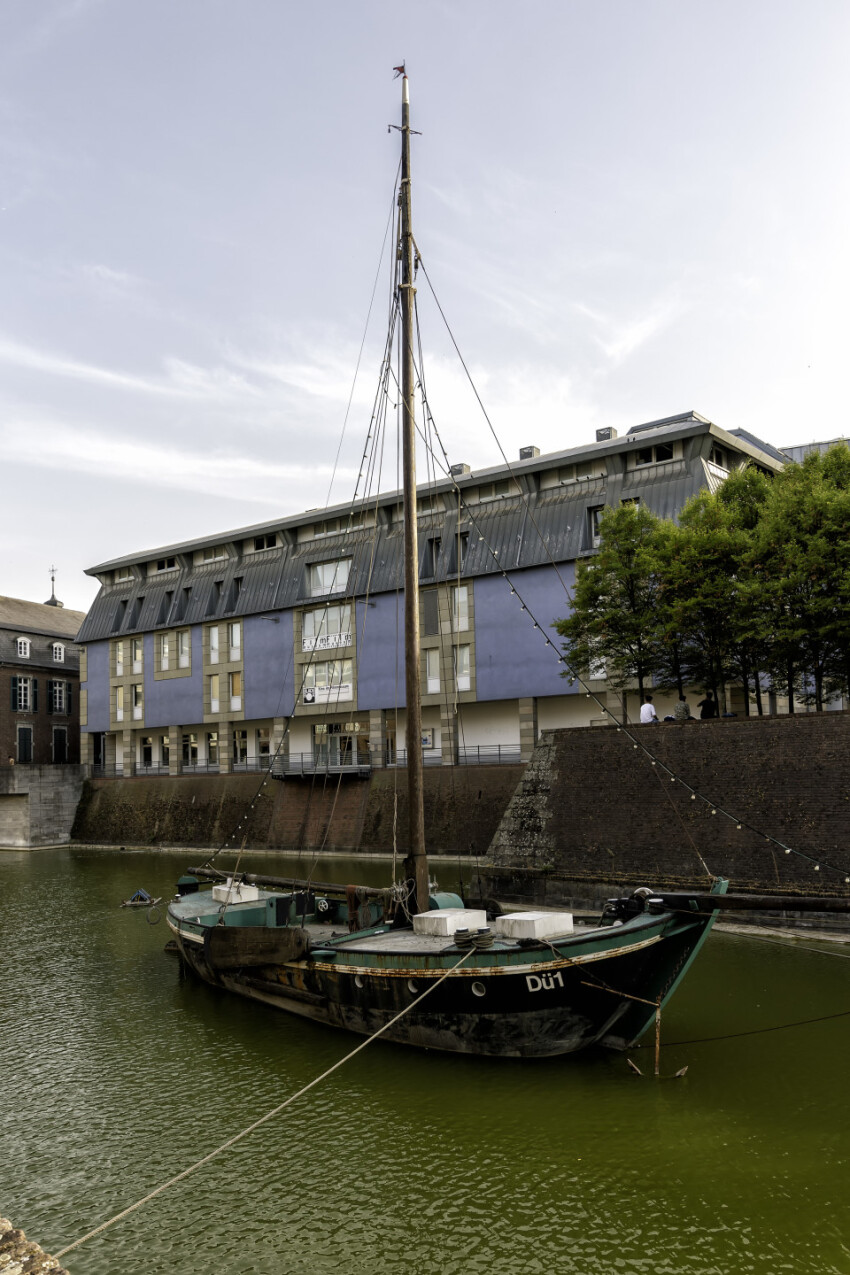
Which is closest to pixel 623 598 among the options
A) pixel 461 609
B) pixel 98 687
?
pixel 461 609

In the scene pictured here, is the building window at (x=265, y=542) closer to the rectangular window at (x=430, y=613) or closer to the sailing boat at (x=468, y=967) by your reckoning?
the rectangular window at (x=430, y=613)

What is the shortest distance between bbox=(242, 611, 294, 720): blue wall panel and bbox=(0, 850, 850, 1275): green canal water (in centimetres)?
3498

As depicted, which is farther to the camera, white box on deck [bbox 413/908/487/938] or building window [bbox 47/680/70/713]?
building window [bbox 47/680/70/713]

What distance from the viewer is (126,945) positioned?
24672 millimetres

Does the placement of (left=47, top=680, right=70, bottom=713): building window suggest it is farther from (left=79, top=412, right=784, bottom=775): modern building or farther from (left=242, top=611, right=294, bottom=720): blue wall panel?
(left=242, top=611, right=294, bottom=720): blue wall panel

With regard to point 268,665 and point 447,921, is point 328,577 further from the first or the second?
point 447,921

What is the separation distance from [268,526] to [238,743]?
47.3 feet

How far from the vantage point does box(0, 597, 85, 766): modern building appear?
63562 millimetres

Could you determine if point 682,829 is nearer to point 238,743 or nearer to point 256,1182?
point 256,1182

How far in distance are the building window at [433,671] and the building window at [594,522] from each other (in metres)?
10.2

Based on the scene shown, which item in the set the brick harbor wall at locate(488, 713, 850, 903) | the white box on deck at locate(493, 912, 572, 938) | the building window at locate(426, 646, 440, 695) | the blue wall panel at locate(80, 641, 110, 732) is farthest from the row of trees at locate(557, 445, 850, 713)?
the blue wall panel at locate(80, 641, 110, 732)

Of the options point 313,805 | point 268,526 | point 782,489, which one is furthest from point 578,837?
point 268,526

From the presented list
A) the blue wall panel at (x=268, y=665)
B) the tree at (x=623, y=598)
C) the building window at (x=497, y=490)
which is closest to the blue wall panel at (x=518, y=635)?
the building window at (x=497, y=490)

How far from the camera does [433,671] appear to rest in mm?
47656
